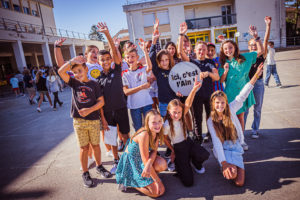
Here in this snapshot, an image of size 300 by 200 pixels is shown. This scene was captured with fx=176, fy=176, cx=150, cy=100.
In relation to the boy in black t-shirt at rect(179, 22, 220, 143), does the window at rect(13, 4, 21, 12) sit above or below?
above

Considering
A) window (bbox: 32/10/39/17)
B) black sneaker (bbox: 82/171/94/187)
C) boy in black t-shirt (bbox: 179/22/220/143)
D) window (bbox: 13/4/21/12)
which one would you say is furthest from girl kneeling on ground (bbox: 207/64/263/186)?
window (bbox: 32/10/39/17)

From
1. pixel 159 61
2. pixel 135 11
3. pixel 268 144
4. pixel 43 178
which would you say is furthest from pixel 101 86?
pixel 135 11

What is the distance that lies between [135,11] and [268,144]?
20292 mm

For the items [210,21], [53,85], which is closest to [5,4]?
[53,85]

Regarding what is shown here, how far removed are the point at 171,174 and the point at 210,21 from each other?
21742mm

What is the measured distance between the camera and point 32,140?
4508 millimetres

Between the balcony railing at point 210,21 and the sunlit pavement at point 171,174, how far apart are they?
713 inches

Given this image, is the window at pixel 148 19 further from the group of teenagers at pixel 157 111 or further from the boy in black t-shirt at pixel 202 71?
the boy in black t-shirt at pixel 202 71

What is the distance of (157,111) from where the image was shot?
94.9 inches

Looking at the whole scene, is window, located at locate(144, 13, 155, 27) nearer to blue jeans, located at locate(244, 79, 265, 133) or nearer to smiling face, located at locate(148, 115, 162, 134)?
blue jeans, located at locate(244, 79, 265, 133)

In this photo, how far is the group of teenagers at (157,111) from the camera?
2297 mm

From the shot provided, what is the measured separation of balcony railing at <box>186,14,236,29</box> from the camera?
67.2 feet

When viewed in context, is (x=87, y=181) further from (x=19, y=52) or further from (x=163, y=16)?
(x=163, y=16)

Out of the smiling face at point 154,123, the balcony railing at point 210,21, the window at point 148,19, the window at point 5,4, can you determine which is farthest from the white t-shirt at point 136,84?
the window at point 5,4
